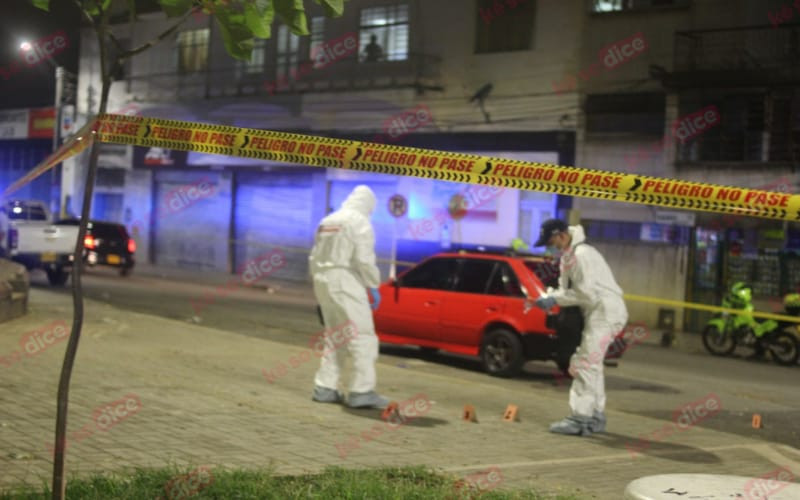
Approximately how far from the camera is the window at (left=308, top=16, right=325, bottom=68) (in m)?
32.9

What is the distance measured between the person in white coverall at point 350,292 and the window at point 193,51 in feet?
95.0

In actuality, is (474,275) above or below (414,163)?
below

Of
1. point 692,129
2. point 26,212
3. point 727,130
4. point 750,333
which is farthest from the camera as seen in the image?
point 26,212

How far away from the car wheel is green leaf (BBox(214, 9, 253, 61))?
893cm

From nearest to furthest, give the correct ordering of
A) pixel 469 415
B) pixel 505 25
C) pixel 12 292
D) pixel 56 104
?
pixel 469 415 < pixel 12 292 < pixel 505 25 < pixel 56 104

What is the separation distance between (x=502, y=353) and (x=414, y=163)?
7971mm

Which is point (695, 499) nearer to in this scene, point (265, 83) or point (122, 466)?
point (122, 466)

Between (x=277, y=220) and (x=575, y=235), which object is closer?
(x=575, y=235)

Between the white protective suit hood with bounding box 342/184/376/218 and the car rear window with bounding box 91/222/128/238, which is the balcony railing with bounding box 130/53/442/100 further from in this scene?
the white protective suit hood with bounding box 342/184/376/218

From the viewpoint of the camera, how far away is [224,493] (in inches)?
231

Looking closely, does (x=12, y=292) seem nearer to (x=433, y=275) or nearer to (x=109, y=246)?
(x=433, y=275)

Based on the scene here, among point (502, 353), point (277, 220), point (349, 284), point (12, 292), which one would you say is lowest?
point (502, 353)

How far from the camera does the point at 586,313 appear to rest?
30.4 ft

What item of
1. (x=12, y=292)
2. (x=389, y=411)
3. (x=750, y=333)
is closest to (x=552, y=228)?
(x=389, y=411)
